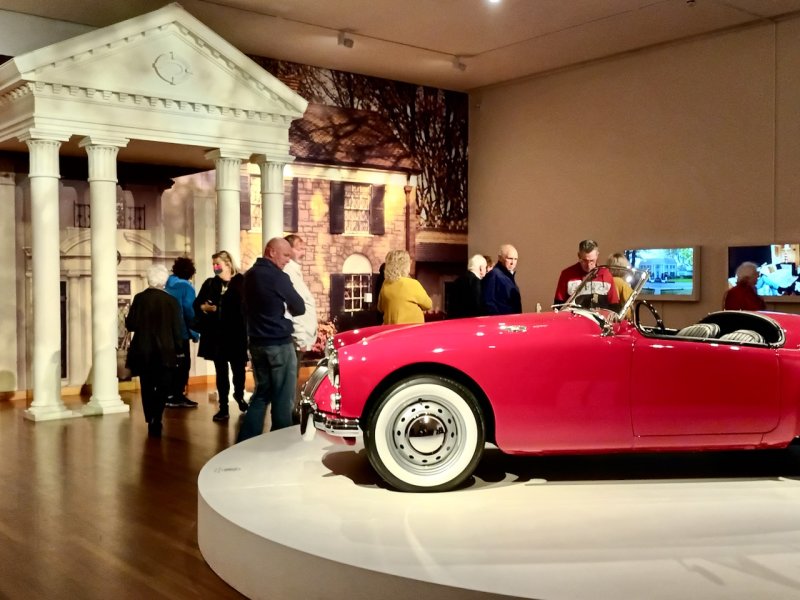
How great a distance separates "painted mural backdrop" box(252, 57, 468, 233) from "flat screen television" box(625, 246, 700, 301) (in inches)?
149

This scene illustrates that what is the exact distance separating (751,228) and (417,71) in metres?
6.15

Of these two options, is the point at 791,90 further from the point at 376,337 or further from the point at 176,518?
the point at 176,518

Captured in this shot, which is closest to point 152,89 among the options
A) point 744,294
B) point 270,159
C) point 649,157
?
point 270,159

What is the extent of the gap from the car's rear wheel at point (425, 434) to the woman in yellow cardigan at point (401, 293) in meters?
2.36

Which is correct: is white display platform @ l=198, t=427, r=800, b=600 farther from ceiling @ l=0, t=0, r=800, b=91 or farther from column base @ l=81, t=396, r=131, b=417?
ceiling @ l=0, t=0, r=800, b=91

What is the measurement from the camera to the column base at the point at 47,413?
952cm

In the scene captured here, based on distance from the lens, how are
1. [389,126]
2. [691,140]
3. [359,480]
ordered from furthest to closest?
[389,126], [691,140], [359,480]

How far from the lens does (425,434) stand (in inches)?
187

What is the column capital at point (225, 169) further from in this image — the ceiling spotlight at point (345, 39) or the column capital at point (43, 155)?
the ceiling spotlight at point (345, 39)

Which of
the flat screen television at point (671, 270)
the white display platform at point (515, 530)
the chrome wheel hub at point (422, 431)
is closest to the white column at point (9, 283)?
the white display platform at point (515, 530)

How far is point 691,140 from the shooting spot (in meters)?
13.0

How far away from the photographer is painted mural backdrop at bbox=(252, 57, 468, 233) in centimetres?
1455

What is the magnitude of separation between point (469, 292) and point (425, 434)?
4370mm

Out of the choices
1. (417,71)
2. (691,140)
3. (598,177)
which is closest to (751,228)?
(691,140)
